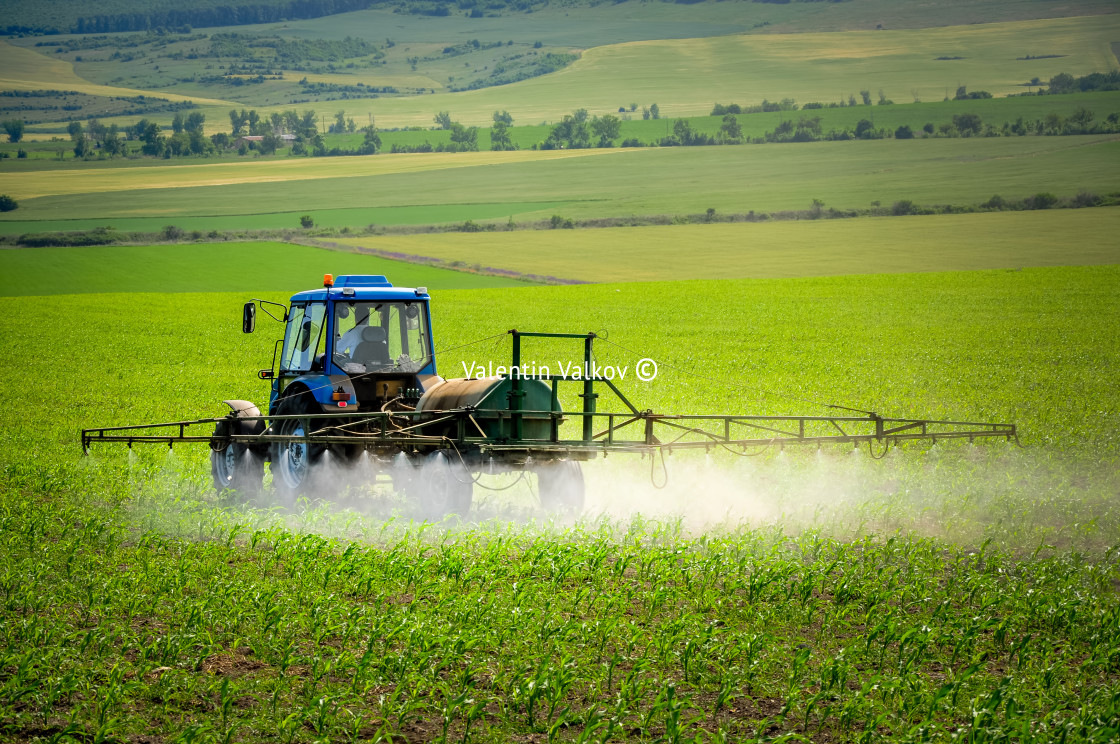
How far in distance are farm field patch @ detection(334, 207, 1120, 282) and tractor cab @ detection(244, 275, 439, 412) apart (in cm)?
4774

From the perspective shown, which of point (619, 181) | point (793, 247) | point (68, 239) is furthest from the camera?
point (619, 181)

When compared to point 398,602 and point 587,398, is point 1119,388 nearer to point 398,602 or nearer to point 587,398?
point 587,398

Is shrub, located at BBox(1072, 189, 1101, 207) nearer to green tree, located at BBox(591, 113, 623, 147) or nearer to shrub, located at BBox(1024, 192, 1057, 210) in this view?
shrub, located at BBox(1024, 192, 1057, 210)

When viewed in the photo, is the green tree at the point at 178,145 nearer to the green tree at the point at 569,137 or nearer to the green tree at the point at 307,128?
the green tree at the point at 307,128

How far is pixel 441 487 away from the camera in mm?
12930

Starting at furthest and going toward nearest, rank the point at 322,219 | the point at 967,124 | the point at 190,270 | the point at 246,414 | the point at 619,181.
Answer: the point at 967,124, the point at 619,181, the point at 322,219, the point at 190,270, the point at 246,414

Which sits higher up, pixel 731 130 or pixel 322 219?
pixel 731 130

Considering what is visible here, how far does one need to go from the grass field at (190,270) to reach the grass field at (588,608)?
44.6m

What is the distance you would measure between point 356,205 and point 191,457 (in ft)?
296

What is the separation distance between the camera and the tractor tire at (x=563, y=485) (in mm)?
13467

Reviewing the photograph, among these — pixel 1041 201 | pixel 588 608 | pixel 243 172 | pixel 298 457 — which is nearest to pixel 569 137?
pixel 243 172

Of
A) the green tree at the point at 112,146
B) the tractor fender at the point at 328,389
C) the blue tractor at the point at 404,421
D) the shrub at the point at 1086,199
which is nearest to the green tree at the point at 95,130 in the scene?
the green tree at the point at 112,146

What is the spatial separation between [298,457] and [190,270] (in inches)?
2244

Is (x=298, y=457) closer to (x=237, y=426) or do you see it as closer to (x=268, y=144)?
(x=237, y=426)
